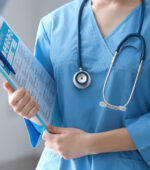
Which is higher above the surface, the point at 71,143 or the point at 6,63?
the point at 6,63

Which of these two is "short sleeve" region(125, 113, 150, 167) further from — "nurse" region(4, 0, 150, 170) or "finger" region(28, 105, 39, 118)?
"finger" region(28, 105, 39, 118)

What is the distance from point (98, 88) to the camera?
85cm

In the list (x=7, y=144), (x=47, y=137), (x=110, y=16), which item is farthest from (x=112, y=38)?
(x=7, y=144)

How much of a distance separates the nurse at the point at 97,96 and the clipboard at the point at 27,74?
31mm

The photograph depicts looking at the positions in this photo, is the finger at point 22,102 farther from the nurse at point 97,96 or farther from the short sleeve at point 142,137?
the short sleeve at point 142,137

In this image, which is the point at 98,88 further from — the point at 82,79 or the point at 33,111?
the point at 33,111

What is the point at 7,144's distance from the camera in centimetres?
181

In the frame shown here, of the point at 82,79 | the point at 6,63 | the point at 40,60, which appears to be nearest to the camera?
the point at 6,63

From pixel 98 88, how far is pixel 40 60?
0.23m

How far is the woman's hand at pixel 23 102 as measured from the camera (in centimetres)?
77

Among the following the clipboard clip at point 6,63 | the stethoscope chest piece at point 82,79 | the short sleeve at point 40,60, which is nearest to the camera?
the clipboard clip at point 6,63

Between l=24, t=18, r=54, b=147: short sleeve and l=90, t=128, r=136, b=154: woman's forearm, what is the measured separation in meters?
0.20

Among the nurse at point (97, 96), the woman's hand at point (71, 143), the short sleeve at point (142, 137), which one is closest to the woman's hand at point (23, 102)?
the nurse at point (97, 96)

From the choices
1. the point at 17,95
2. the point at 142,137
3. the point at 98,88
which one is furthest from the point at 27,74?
the point at 142,137
